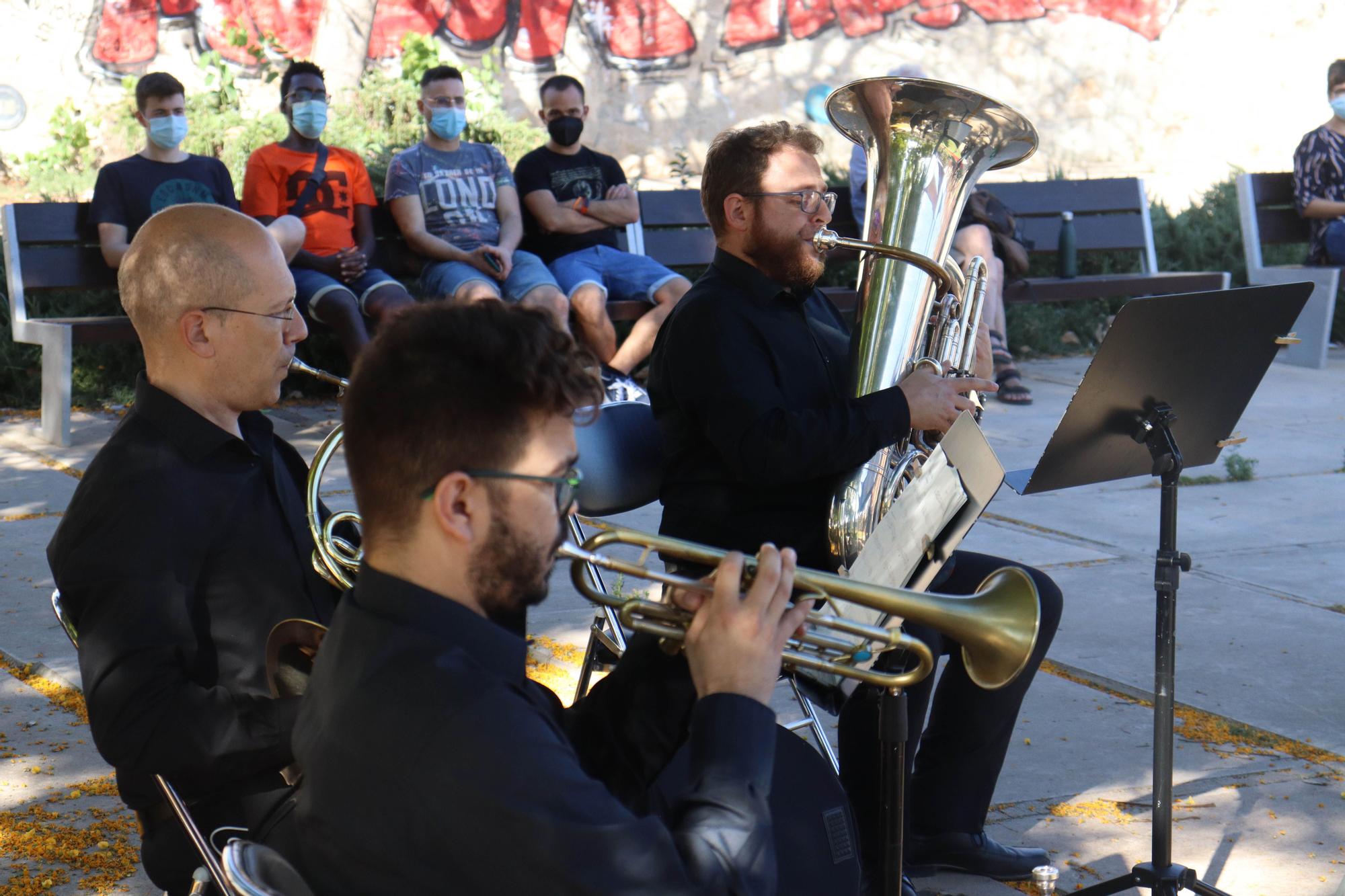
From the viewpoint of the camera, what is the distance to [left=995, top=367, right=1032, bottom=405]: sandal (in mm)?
7520

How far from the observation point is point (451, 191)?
6621mm

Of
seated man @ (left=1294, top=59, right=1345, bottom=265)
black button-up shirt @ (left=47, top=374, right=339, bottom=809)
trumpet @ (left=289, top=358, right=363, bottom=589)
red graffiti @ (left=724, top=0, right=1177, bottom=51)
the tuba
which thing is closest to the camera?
black button-up shirt @ (left=47, top=374, right=339, bottom=809)

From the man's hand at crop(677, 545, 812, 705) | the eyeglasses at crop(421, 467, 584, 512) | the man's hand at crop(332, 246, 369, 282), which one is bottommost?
the man's hand at crop(677, 545, 812, 705)

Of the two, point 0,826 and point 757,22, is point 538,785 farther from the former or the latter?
point 757,22

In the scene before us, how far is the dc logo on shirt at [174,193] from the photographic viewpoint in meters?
6.12

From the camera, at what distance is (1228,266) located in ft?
32.4

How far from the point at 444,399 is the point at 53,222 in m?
5.51

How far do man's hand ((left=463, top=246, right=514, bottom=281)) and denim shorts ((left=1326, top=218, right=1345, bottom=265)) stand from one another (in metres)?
5.21

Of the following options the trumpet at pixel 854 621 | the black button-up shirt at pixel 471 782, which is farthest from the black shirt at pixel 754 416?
the black button-up shirt at pixel 471 782

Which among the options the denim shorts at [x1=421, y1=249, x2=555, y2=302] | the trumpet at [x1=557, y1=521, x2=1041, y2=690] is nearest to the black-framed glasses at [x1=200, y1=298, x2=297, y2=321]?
the trumpet at [x1=557, y1=521, x2=1041, y2=690]

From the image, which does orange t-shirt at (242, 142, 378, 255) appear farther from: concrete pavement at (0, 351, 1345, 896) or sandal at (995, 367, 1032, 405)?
sandal at (995, 367, 1032, 405)

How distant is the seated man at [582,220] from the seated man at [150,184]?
1.19 m

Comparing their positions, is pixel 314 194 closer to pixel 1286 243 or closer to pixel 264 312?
pixel 264 312

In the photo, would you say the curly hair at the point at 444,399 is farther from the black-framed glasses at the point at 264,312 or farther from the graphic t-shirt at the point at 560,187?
the graphic t-shirt at the point at 560,187
